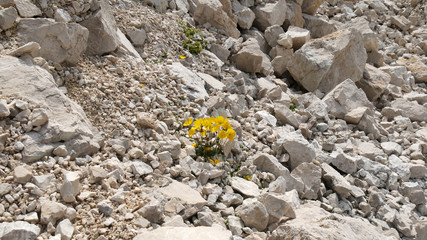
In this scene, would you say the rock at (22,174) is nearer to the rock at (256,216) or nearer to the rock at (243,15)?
the rock at (256,216)

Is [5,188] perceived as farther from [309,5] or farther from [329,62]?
[309,5]

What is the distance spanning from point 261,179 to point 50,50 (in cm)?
302

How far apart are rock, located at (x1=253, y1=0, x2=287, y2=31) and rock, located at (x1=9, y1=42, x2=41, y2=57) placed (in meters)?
5.57

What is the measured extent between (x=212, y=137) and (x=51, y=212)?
223 cm

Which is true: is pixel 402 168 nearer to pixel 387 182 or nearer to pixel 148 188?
pixel 387 182

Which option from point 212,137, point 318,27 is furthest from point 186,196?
point 318,27

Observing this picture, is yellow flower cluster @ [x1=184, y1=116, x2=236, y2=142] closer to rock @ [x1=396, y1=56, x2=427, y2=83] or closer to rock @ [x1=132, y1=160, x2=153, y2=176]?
rock @ [x1=132, y1=160, x2=153, y2=176]

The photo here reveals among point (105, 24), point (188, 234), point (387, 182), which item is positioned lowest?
point (387, 182)

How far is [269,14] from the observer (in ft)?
29.9

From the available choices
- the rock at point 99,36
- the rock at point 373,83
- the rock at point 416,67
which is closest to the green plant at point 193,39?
the rock at point 99,36

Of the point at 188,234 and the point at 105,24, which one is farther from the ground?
the point at 105,24

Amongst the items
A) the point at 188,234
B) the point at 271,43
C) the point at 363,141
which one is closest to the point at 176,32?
the point at 271,43

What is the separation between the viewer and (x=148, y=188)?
424 centimetres

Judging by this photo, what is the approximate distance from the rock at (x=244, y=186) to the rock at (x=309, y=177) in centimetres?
73
